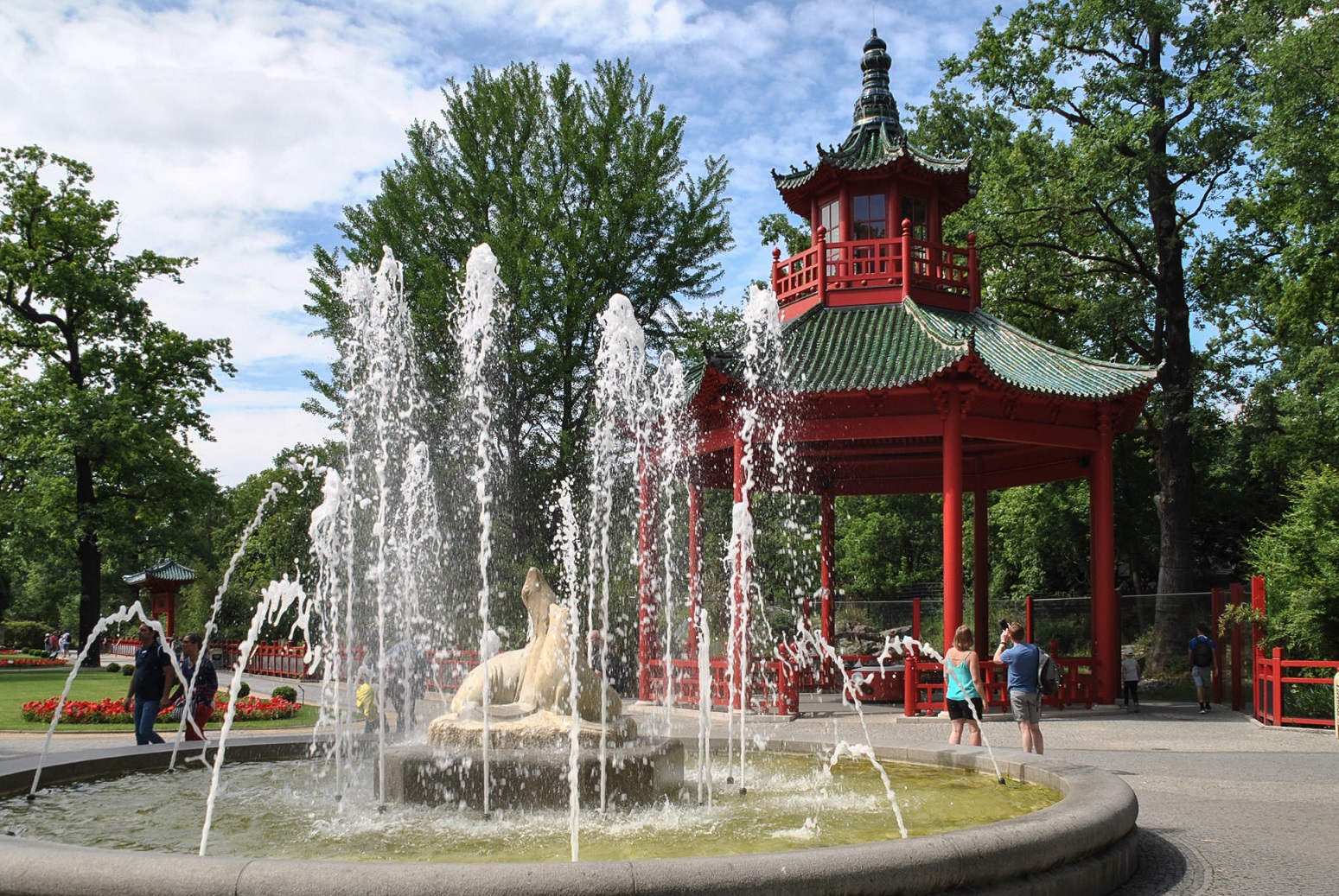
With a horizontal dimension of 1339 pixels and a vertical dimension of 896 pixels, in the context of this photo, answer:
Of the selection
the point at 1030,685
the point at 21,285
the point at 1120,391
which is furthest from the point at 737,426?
the point at 21,285

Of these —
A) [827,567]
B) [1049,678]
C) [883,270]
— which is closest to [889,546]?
[827,567]

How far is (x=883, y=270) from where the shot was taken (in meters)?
19.2

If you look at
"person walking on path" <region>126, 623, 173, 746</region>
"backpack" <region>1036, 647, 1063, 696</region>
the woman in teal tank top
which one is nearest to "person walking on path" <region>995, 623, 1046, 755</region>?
the woman in teal tank top

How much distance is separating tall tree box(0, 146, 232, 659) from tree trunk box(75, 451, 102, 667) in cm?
4

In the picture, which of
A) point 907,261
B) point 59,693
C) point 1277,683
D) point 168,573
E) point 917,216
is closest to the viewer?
point 1277,683

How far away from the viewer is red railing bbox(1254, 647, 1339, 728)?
14.1m

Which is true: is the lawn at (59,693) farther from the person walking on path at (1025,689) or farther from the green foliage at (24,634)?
the green foliage at (24,634)

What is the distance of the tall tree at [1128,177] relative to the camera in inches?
944

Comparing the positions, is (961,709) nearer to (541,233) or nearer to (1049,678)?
(1049,678)

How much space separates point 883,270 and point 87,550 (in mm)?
27063

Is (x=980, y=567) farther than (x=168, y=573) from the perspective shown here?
No

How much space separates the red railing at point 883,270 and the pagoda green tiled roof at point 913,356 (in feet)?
1.49

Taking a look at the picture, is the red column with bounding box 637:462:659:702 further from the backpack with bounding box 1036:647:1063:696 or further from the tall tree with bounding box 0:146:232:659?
the tall tree with bounding box 0:146:232:659

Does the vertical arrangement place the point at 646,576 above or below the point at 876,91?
below
